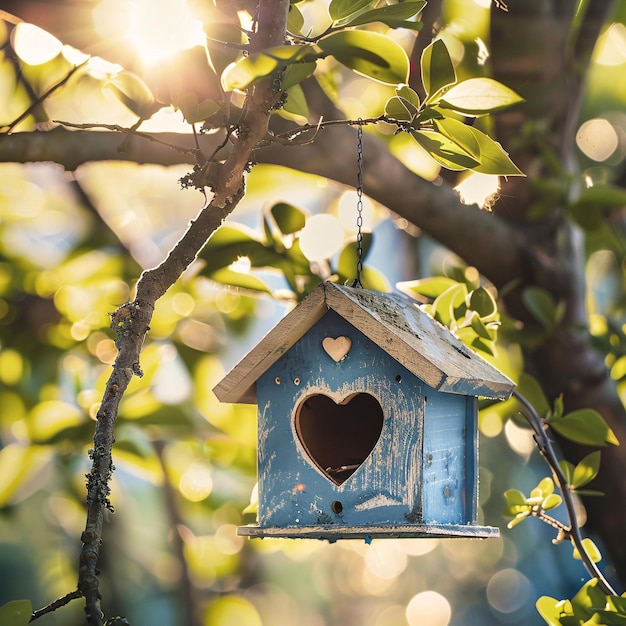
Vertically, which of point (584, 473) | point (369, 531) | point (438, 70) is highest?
point (438, 70)

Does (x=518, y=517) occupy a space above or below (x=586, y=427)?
below

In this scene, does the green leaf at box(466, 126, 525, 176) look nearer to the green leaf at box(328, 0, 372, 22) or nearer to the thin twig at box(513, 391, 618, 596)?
the green leaf at box(328, 0, 372, 22)

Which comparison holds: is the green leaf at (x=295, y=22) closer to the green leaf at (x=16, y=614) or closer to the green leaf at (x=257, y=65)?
the green leaf at (x=257, y=65)

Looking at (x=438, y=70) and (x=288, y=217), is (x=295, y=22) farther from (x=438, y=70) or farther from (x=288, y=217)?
(x=288, y=217)

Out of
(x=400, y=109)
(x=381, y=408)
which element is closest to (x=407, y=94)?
(x=400, y=109)

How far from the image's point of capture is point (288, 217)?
1298mm

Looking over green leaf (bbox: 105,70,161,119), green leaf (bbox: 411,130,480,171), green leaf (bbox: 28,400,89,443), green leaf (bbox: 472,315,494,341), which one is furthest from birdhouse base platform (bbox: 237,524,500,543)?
green leaf (bbox: 28,400,89,443)

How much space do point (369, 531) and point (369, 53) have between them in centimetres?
49

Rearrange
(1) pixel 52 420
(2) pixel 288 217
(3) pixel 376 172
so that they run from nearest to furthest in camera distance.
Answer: (2) pixel 288 217 → (3) pixel 376 172 → (1) pixel 52 420

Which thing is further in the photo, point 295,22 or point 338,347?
point 338,347

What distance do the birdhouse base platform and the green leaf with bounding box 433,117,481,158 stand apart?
0.39 meters

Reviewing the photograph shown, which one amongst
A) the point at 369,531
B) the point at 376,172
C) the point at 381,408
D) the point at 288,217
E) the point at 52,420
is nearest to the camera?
the point at 369,531

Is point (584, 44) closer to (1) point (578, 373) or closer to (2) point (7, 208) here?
(1) point (578, 373)

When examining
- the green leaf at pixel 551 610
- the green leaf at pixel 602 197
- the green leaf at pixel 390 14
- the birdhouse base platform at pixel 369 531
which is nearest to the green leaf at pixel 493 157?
the green leaf at pixel 390 14
